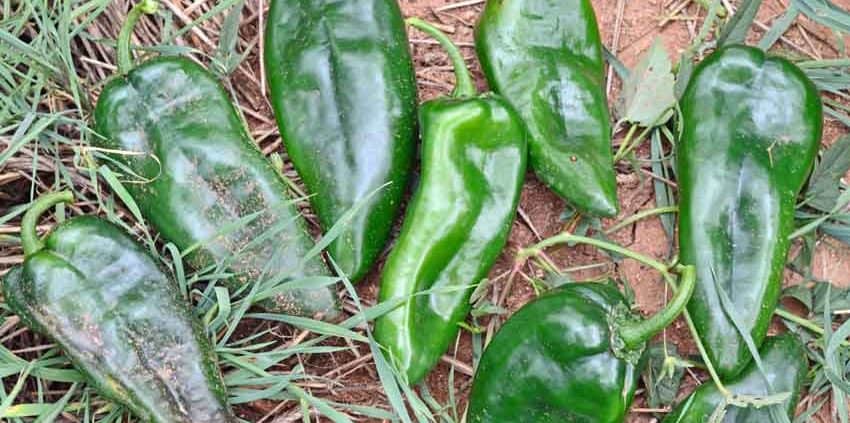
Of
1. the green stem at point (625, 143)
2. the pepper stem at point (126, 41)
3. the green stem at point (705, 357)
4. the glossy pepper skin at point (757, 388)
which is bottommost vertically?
the glossy pepper skin at point (757, 388)

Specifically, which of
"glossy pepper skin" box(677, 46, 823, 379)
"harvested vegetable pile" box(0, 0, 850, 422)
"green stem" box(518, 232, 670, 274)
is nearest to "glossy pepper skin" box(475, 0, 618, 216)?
"harvested vegetable pile" box(0, 0, 850, 422)

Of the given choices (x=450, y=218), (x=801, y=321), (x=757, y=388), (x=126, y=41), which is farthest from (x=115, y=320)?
(x=801, y=321)

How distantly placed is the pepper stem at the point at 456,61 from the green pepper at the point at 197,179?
606 mm

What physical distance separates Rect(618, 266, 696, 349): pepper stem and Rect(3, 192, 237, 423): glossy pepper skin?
1.10 meters

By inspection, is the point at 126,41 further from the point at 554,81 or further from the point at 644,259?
the point at 644,259

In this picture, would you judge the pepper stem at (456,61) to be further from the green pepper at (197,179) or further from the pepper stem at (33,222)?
the pepper stem at (33,222)

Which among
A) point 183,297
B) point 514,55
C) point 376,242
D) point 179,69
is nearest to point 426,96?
point 514,55

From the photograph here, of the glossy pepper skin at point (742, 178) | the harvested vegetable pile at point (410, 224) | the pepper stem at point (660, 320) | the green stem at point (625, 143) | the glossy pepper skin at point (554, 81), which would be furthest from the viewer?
the green stem at point (625, 143)

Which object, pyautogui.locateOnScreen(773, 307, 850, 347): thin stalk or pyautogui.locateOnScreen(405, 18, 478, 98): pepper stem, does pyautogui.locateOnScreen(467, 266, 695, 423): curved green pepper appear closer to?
pyautogui.locateOnScreen(773, 307, 850, 347): thin stalk

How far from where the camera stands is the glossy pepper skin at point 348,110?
3.05 meters

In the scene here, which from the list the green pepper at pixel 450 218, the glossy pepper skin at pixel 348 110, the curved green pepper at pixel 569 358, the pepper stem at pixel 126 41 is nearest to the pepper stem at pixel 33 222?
the pepper stem at pixel 126 41

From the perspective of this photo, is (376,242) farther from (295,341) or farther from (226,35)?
(226,35)

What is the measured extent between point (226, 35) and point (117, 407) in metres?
1.16

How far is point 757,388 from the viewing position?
2.95m
